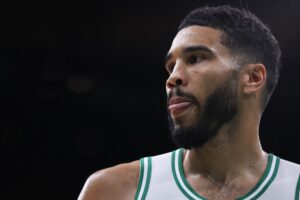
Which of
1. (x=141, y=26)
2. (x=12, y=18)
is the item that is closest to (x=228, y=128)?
(x=141, y=26)


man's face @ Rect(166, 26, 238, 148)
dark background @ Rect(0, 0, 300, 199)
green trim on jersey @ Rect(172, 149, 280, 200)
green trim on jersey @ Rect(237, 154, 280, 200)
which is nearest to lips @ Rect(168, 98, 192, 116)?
man's face @ Rect(166, 26, 238, 148)

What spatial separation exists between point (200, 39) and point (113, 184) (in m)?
0.59

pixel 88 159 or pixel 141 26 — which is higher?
pixel 141 26

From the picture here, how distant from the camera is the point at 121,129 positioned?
13.6 feet

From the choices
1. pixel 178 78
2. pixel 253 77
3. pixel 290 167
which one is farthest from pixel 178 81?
pixel 290 167

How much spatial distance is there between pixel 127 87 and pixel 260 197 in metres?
2.24

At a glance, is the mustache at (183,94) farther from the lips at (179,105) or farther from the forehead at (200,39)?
the forehead at (200,39)

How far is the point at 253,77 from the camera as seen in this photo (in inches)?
77.7

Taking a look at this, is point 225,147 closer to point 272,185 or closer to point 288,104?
point 272,185

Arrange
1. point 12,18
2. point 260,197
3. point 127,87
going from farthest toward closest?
point 127,87 → point 12,18 → point 260,197

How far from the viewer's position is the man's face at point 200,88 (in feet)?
6.06

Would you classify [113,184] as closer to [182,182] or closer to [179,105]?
[182,182]

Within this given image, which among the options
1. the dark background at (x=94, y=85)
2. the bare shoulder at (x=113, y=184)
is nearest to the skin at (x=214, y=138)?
the bare shoulder at (x=113, y=184)

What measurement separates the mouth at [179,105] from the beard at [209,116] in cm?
2
